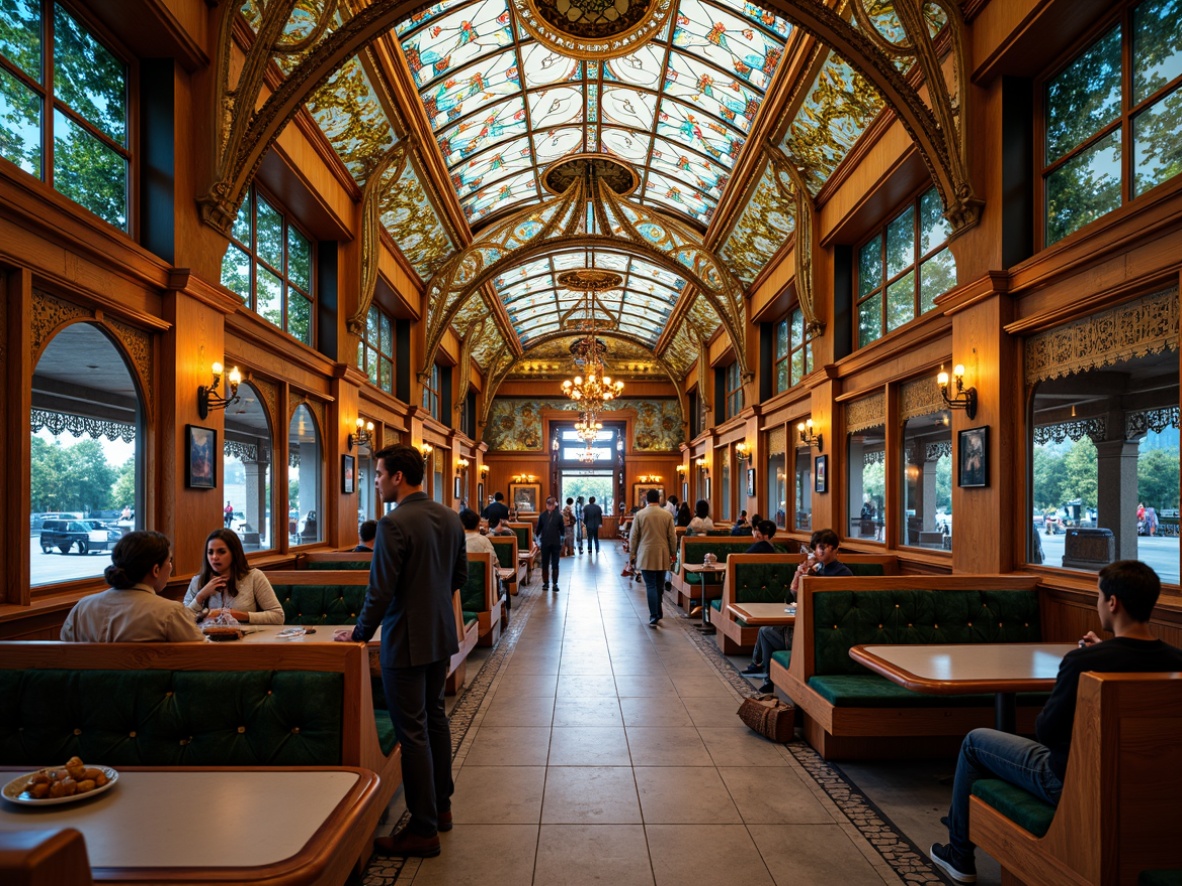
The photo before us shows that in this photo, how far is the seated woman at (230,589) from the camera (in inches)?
156

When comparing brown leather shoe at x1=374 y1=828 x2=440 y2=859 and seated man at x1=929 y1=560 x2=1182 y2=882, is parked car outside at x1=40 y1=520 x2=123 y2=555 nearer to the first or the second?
brown leather shoe at x1=374 y1=828 x2=440 y2=859

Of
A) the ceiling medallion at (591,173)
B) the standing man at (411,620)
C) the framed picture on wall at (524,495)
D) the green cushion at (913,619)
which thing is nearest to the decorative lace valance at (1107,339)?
the green cushion at (913,619)

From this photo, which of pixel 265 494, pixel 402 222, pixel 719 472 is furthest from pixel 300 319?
pixel 719 472

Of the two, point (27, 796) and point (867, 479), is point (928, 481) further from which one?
point (27, 796)

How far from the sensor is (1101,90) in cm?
461

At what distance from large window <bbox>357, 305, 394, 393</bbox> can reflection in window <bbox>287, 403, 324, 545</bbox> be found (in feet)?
6.76

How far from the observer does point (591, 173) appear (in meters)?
12.5

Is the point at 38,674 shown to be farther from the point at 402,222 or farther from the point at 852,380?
the point at 402,222

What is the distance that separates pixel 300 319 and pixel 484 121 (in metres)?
4.04

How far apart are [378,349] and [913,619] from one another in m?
9.11

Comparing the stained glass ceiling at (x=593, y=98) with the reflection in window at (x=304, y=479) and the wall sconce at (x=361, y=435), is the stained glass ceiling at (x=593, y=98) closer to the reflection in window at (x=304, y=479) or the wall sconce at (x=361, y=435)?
the wall sconce at (x=361, y=435)

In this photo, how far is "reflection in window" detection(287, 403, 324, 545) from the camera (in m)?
7.75

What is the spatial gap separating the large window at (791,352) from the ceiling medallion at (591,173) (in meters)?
3.61

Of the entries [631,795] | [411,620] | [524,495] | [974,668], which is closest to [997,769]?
[974,668]
